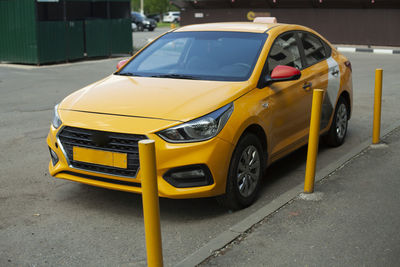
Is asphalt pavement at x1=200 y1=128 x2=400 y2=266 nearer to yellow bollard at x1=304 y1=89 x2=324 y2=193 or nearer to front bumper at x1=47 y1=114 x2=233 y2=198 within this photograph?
yellow bollard at x1=304 y1=89 x2=324 y2=193

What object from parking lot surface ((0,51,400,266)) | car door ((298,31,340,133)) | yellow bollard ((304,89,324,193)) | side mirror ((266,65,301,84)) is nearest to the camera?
parking lot surface ((0,51,400,266))

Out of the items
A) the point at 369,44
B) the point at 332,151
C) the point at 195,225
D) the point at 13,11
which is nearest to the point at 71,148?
the point at 195,225

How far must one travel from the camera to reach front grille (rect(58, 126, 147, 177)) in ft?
15.2

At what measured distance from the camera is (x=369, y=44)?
25.2 metres

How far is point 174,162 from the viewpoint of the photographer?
15.2ft

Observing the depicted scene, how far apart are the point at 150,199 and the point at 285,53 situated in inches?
127

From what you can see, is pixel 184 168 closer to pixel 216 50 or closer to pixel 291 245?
pixel 291 245

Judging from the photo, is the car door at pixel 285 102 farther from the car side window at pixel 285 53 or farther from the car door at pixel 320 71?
the car door at pixel 320 71

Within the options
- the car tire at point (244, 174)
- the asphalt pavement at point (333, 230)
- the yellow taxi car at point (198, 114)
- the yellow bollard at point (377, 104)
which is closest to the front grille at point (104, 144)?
the yellow taxi car at point (198, 114)

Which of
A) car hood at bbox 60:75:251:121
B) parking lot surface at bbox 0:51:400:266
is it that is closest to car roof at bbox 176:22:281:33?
car hood at bbox 60:75:251:121

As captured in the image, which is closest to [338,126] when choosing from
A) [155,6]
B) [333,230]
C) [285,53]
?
[285,53]

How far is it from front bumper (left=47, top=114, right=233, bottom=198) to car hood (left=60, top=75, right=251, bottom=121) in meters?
0.19

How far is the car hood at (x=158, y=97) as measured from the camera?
4.82 meters

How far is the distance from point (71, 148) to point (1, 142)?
123 inches
